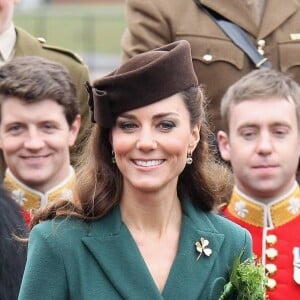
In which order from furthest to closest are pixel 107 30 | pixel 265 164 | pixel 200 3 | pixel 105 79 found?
1. pixel 107 30
2. pixel 200 3
3. pixel 265 164
4. pixel 105 79

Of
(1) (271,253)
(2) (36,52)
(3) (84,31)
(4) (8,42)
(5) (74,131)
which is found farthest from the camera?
(3) (84,31)

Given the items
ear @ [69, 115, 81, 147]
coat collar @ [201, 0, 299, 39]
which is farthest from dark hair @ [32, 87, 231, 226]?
coat collar @ [201, 0, 299, 39]

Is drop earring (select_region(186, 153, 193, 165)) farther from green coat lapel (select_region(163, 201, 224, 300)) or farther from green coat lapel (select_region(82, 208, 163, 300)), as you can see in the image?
green coat lapel (select_region(82, 208, 163, 300))

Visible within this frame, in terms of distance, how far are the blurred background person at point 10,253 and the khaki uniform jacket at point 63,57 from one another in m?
1.16

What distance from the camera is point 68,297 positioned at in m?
4.19

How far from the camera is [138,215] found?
4.30m

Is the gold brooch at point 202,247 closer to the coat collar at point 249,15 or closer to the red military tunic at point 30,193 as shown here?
the red military tunic at point 30,193

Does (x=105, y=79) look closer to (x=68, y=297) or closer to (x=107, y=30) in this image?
(x=68, y=297)

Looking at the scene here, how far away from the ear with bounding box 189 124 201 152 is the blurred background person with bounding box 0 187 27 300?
948mm

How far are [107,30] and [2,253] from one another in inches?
779

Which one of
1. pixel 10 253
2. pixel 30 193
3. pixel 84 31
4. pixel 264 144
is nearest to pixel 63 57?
pixel 30 193

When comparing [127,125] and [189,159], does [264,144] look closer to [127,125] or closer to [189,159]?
[189,159]

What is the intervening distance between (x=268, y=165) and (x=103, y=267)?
4.76 feet

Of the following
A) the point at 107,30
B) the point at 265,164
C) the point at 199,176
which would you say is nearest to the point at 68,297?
the point at 199,176
